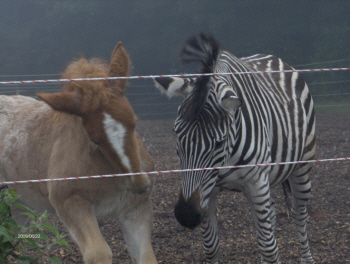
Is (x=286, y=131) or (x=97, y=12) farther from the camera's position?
(x=97, y=12)

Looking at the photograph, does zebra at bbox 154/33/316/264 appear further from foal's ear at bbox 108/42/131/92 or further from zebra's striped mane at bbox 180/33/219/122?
foal's ear at bbox 108/42/131/92

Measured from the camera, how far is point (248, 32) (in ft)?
84.8

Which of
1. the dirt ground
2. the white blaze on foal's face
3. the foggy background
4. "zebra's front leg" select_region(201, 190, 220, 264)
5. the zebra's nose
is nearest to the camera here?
the white blaze on foal's face

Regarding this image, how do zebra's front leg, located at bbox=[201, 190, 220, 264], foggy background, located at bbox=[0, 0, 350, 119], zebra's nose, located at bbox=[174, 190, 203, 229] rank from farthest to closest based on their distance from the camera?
foggy background, located at bbox=[0, 0, 350, 119] < zebra's front leg, located at bbox=[201, 190, 220, 264] < zebra's nose, located at bbox=[174, 190, 203, 229]

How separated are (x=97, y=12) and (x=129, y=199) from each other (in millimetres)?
26287

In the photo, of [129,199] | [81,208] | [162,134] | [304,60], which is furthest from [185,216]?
[304,60]

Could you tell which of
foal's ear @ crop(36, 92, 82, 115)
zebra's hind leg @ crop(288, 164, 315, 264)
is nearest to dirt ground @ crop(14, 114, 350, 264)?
zebra's hind leg @ crop(288, 164, 315, 264)

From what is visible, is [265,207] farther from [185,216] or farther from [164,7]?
[164,7]

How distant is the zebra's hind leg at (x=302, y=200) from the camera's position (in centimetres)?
511

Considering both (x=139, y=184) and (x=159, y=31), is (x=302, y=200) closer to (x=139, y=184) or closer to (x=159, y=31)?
(x=139, y=184)

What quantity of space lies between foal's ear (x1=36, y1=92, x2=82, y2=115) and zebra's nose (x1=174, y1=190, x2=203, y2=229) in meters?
0.93

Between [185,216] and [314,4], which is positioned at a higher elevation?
[314,4]

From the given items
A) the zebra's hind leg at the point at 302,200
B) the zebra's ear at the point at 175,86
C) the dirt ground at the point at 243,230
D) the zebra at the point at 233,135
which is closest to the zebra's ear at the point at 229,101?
the zebra at the point at 233,135

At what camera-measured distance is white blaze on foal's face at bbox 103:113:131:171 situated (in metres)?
3.50
